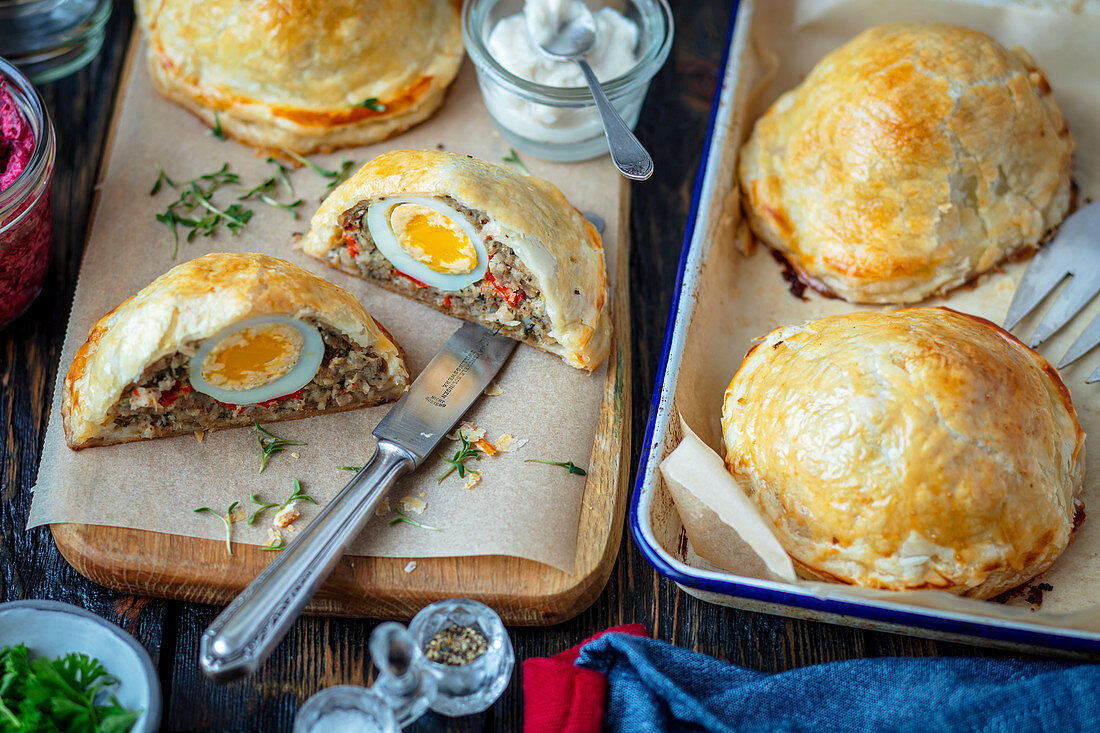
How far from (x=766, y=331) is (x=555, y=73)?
1529mm

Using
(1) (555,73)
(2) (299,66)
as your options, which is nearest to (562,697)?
(1) (555,73)

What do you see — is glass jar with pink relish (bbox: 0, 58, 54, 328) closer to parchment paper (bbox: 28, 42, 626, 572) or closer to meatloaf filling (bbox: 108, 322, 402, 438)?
parchment paper (bbox: 28, 42, 626, 572)

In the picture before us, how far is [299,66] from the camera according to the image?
4.31 metres

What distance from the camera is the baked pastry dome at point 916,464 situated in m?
3.12

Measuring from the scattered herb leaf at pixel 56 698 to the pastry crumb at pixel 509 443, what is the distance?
1.50 m

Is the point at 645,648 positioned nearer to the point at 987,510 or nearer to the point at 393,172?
the point at 987,510

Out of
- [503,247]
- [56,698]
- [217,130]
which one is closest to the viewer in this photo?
[56,698]

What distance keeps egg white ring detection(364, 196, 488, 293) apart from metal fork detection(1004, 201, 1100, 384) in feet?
7.54

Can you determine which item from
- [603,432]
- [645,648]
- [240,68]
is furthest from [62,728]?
[240,68]

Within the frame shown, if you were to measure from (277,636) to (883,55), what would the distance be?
339cm

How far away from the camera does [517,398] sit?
3.79m

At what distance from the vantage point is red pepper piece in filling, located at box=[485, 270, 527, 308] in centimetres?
386

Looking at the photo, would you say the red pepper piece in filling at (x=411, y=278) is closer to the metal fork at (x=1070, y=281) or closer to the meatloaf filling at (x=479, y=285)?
the meatloaf filling at (x=479, y=285)

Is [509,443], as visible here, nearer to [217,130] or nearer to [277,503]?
[277,503]
